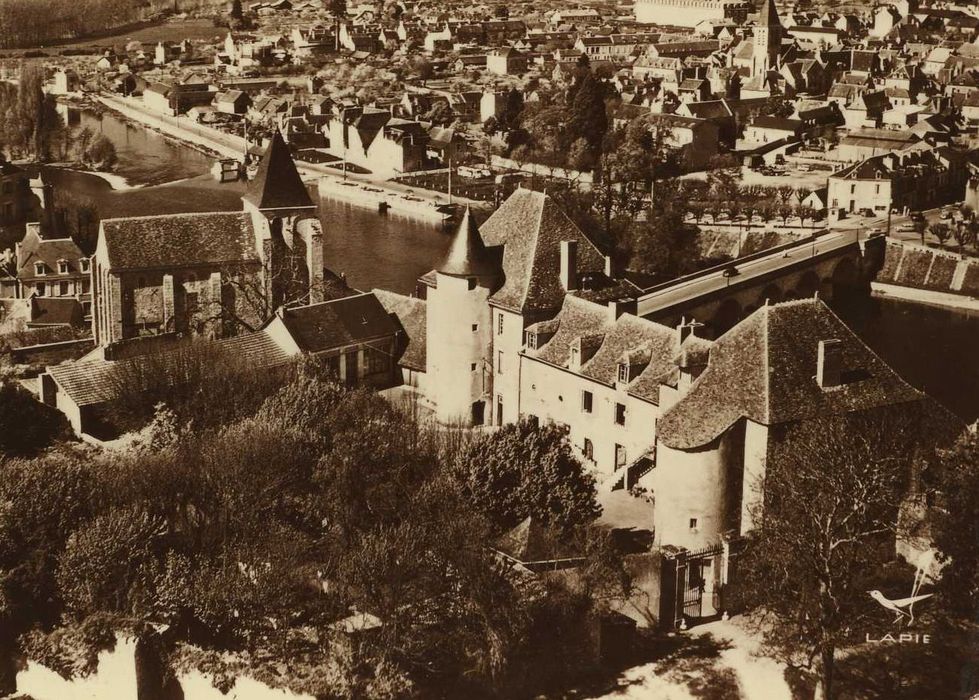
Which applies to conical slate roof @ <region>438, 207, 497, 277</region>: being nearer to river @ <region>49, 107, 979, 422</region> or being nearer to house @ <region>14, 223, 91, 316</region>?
river @ <region>49, 107, 979, 422</region>

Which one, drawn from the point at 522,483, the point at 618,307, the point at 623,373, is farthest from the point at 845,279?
the point at 522,483

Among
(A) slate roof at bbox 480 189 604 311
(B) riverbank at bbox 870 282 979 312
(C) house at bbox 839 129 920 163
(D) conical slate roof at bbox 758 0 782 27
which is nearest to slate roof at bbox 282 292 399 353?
(A) slate roof at bbox 480 189 604 311

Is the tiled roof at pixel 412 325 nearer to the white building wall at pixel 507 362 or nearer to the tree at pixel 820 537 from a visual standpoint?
the white building wall at pixel 507 362

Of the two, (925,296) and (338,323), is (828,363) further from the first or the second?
(925,296)

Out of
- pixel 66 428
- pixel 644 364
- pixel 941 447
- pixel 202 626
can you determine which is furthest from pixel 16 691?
pixel 941 447

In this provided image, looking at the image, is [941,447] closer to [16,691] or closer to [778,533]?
[778,533]
